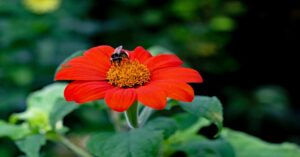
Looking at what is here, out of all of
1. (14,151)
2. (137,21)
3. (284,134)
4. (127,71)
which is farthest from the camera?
(137,21)

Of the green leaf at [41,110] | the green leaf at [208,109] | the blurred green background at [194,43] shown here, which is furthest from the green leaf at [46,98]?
the blurred green background at [194,43]

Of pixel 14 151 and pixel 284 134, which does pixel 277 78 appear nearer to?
pixel 284 134

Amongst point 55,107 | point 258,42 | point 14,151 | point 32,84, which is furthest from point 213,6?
point 55,107

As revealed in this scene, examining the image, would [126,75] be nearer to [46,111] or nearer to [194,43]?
[46,111]

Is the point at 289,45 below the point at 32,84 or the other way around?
below

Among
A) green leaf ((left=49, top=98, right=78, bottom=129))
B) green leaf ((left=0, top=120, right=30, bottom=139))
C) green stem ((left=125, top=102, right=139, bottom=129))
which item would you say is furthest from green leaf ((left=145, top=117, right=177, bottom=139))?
green leaf ((left=0, top=120, right=30, bottom=139))

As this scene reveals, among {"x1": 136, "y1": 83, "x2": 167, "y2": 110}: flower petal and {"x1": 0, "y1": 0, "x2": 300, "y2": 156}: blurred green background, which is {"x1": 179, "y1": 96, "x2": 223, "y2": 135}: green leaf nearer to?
{"x1": 136, "y1": 83, "x2": 167, "y2": 110}: flower petal

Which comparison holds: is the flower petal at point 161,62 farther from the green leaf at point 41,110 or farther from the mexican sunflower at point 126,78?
the green leaf at point 41,110

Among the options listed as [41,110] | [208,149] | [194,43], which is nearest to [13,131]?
[41,110]
